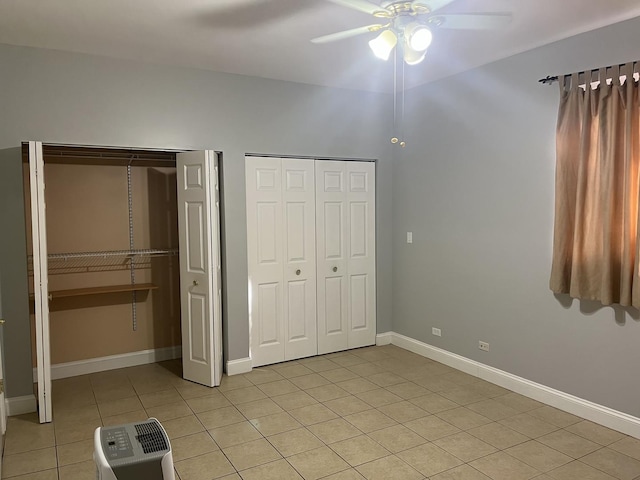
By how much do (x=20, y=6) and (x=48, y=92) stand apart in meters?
0.91

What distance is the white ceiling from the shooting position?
2.91 m

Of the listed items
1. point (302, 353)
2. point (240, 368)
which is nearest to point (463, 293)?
point (302, 353)

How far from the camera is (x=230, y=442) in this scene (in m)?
3.25

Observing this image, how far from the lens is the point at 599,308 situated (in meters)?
3.45

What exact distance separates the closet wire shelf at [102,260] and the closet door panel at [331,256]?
61.5 inches

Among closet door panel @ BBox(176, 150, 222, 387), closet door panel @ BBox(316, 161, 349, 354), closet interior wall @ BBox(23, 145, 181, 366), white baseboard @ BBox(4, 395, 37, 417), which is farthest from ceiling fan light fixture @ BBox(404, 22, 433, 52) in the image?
white baseboard @ BBox(4, 395, 37, 417)

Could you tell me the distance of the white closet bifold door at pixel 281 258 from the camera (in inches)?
183

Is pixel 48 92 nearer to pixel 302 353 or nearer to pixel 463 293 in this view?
pixel 302 353

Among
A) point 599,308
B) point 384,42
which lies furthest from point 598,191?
point 384,42

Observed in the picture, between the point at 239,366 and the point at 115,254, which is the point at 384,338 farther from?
the point at 115,254

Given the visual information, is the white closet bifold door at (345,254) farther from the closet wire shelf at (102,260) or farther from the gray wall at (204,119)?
the closet wire shelf at (102,260)

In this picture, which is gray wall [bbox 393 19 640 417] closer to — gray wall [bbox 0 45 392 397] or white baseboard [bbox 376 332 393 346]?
white baseboard [bbox 376 332 393 346]

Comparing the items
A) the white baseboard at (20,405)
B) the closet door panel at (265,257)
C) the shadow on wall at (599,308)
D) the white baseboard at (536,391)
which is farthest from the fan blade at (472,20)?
the white baseboard at (20,405)

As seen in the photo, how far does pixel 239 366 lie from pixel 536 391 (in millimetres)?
2582
